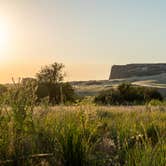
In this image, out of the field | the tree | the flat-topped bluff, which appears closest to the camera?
the field

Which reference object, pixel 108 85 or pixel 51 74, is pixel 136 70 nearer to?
pixel 108 85

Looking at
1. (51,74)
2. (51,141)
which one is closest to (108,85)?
(51,74)

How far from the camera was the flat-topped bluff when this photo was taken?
511ft

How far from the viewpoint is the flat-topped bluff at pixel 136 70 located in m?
156

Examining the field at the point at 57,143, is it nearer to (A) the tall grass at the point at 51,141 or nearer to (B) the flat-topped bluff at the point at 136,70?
(A) the tall grass at the point at 51,141

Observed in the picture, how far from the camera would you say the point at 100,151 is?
797 centimetres

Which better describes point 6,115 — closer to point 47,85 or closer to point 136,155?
point 136,155

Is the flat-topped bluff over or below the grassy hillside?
over

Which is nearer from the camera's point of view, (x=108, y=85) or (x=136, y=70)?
(x=108, y=85)

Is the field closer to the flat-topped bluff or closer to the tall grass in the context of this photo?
the tall grass

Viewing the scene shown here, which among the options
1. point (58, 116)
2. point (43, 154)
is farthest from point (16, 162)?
point (58, 116)

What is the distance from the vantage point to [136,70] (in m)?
162

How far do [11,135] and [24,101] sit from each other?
512 millimetres

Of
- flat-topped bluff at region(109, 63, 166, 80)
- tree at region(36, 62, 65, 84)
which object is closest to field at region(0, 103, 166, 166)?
tree at region(36, 62, 65, 84)
